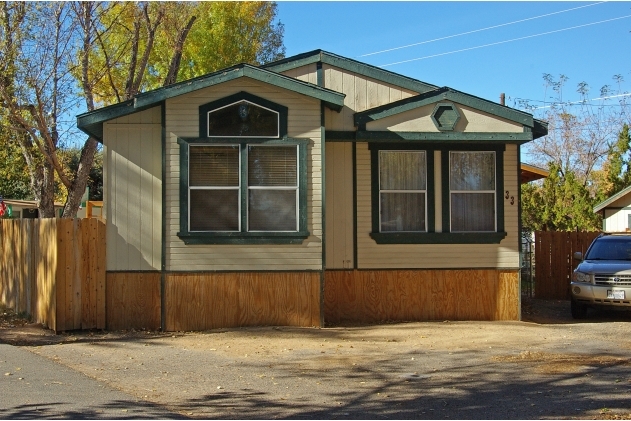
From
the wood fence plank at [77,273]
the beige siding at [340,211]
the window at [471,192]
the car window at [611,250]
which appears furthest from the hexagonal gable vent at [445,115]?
the wood fence plank at [77,273]

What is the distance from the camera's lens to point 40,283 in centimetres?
1329

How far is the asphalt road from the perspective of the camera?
671 cm

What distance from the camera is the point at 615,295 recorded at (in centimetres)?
1416

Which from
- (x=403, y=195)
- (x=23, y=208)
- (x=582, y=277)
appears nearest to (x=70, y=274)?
(x=403, y=195)

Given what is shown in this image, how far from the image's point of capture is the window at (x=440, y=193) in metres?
13.8

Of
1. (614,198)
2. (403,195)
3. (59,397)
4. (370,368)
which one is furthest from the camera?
(614,198)

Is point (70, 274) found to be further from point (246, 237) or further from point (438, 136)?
point (438, 136)

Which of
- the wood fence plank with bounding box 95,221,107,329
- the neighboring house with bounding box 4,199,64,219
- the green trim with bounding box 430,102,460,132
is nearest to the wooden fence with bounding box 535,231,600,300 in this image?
the green trim with bounding box 430,102,460,132

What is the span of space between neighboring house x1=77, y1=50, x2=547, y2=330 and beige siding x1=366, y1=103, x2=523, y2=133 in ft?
0.06

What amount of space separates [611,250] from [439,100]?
523 centimetres

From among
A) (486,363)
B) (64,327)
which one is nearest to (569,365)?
(486,363)

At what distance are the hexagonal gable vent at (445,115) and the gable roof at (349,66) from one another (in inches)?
33.7

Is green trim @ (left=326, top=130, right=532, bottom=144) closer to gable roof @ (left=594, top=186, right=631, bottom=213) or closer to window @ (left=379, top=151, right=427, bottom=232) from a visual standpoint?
window @ (left=379, top=151, right=427, bottom=232)

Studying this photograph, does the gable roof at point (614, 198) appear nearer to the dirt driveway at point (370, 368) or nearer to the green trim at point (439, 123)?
the dirt driveway at point (370, 368)
